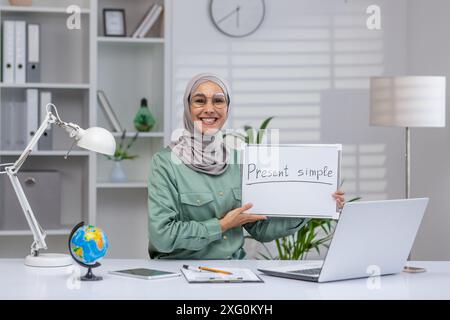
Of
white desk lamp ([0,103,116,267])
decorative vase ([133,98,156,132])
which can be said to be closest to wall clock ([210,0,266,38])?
decorative vase ([133,98,156,132])

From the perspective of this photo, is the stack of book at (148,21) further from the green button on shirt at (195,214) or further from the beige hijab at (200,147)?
the green button on shirt at (195,214)

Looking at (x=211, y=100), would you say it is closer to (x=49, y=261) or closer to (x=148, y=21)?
(x=49, y=261)

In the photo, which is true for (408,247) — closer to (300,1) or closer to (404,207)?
(404,207)

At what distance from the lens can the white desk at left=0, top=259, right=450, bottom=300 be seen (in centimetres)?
185

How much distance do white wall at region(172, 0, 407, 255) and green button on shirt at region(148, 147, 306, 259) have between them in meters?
1.64

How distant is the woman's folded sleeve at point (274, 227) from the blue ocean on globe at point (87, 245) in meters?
0.77

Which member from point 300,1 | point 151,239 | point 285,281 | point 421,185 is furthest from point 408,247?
point 300,1

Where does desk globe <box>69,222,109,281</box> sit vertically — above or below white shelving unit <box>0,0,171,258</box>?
below

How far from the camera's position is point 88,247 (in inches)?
Answer: 80.2

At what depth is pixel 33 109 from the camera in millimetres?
3926

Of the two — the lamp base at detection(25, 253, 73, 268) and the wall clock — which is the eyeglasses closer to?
the lamp base at detection(25, 253, 73, 268)

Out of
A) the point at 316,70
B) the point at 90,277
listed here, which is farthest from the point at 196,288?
the point at 316,70

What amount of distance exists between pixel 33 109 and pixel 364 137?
192cm

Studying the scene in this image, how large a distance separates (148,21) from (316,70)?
1.04 m
